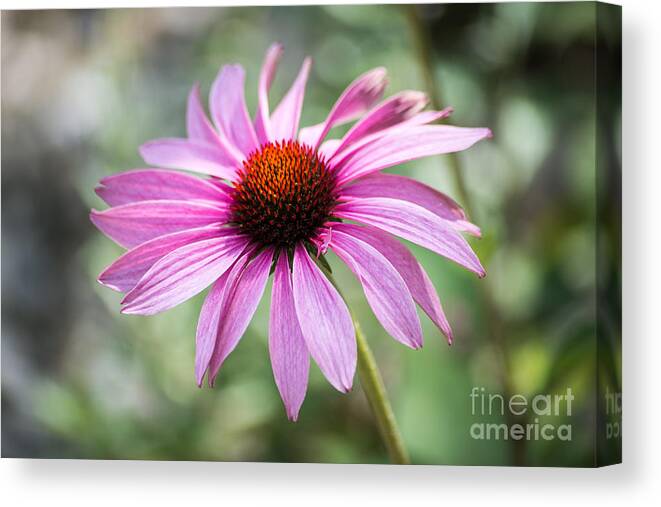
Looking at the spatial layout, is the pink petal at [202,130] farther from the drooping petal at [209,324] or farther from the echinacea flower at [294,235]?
the drooping petal at [209,324]

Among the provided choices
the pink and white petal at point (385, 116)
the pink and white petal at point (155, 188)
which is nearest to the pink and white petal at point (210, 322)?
the pink and white petal at point (155, 188)

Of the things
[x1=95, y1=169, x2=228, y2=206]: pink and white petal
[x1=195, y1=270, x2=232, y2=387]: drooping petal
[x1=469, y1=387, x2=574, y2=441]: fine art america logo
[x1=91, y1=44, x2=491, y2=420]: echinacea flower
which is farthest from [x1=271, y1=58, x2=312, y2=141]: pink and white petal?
[x1=469, y1=387, x2=574, y2=441]: fine art america logo

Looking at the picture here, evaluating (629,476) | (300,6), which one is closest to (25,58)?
(300,6)

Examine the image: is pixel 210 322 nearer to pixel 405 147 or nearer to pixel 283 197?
pixel 283 197

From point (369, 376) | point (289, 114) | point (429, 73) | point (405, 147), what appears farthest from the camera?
point (429, 73)

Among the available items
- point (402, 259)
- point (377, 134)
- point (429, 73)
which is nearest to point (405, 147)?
point (377, 134)

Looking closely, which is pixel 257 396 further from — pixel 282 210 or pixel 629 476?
pixel 629 476
